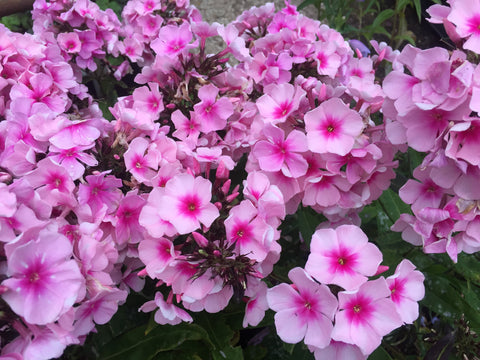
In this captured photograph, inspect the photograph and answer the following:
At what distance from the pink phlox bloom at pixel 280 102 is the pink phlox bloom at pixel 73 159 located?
311mm

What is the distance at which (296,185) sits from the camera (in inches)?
30.8

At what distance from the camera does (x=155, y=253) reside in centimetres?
71

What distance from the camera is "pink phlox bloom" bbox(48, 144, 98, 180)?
2.32 feet

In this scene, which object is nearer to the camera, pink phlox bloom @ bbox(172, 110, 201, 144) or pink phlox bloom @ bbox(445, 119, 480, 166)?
pink phlox bloom @ bbox(445, 119, 480, 166)

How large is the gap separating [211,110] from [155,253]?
0.34 meters

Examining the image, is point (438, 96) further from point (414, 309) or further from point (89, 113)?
point (89, 113)

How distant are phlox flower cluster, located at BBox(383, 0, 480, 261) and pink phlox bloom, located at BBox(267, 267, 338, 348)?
23 centimetres

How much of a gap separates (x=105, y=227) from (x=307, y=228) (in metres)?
0.45

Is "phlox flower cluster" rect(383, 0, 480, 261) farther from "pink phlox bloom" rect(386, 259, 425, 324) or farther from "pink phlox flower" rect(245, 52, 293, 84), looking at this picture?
"pink phlox flower" rect(245, 52, 293, 84)

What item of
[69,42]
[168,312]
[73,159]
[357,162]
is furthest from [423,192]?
[69,42]

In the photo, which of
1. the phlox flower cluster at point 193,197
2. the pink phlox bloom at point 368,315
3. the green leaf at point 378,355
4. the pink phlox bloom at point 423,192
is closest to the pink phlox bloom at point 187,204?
the phlox flower cluster at point 193,197

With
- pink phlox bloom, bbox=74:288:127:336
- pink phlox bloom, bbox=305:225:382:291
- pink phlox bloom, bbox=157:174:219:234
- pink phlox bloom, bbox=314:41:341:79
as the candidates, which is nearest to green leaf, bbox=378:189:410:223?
pink phlox bloom, bbox=314:41:341:79

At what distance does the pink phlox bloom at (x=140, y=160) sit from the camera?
76cm

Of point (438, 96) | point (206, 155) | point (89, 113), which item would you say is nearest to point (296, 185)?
point (206, 155)
